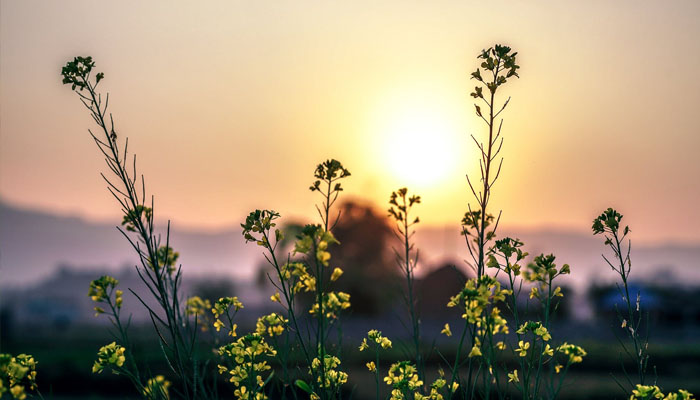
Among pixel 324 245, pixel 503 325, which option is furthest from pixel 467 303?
pixel 324 245

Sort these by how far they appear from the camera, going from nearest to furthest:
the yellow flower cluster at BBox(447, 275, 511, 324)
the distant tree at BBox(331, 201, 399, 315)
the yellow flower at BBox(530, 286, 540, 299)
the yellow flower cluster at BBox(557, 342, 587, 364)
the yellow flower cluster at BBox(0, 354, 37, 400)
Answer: the yellow flower cluster at BBox(447, 275, 511, 324), the yellow flower cluster at BBox(0, 354, 37, 400), the yellow flower cluster at BBox(557, 342, 587, 364), the yellow flower at BBox(530, 286, 540, 299), the distant tree at BBox(331, 201, 399, 315)

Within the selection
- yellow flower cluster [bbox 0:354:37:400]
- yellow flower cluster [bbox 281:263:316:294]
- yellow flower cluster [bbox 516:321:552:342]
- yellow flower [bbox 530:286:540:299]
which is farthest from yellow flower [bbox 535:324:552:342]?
yellow flower cluster [bbox 0:354:37:400]

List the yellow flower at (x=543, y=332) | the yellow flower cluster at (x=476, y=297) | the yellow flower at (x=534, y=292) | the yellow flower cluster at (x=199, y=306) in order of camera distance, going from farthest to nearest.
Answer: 1. the yellow flower cluster at (x=199, y=306)
2. the yellow flower at (x=534, y=292)
3. the yellow flower at (x=543, y=332)
4. the yellow flower cluster at (x=476, y=297)

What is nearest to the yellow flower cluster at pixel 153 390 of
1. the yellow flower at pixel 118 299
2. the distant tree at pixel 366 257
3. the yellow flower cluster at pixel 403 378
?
the yellow flower at pixel 118 299

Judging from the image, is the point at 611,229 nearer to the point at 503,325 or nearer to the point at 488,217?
the point at 488,217

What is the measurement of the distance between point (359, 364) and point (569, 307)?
106ft

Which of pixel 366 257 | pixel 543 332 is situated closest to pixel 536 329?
pixel 543 332

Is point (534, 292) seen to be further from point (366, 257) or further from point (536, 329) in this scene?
point (366, 257)

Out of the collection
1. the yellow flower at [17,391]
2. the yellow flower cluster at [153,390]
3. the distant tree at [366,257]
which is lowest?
the yellow flower at [17,391]

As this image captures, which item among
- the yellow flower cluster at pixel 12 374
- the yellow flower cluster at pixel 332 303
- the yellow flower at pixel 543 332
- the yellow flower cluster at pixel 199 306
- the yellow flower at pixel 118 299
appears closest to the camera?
the yellow flower cluster at pixel 12 374

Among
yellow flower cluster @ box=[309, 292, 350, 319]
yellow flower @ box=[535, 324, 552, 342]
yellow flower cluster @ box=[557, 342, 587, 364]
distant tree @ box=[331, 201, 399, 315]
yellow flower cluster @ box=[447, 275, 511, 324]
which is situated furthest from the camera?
distant tree @ box=[331, 201, 399, 315]

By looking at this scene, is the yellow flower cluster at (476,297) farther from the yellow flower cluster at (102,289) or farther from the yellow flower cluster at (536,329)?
the yellow flower cluster at (102,289)

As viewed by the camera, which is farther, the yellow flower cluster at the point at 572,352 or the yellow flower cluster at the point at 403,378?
the yellow flower cluster at the point at 403,378

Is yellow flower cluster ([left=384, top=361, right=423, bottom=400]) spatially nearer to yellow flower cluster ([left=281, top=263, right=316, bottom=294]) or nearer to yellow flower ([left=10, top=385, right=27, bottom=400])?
yellow flower cluster ([left=281, top=263, right=316, bottom=294])
